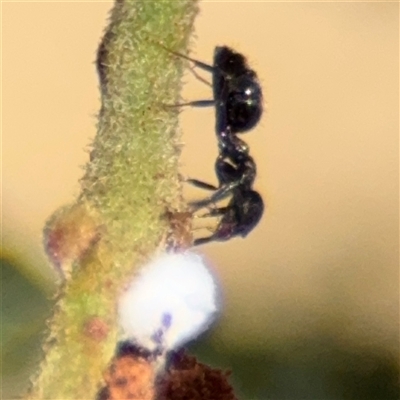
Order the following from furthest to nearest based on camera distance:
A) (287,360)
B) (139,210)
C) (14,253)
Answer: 1. (287,360)
2. (14,253)
3. (139,210)

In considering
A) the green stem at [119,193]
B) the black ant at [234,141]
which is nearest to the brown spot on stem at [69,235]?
the green stem at [119,193]

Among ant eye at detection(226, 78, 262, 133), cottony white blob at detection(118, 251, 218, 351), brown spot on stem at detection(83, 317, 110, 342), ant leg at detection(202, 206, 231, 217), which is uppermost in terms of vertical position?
ant eye at detection(226, 78, 262, 133)

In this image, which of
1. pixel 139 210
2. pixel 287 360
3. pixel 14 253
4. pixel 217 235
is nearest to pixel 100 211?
pixel 139 210

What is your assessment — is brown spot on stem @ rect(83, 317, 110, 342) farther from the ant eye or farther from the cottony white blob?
the ant eye

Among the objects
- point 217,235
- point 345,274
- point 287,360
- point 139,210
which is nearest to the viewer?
point 139,210

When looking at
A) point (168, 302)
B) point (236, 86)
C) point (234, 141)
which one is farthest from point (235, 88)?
point (168, 302)

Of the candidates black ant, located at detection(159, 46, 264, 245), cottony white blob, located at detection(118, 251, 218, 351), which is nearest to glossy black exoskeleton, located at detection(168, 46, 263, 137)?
black ant, located at detection(159, 46, 264, 245)

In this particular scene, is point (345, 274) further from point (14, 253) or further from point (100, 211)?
point (100, 211)
